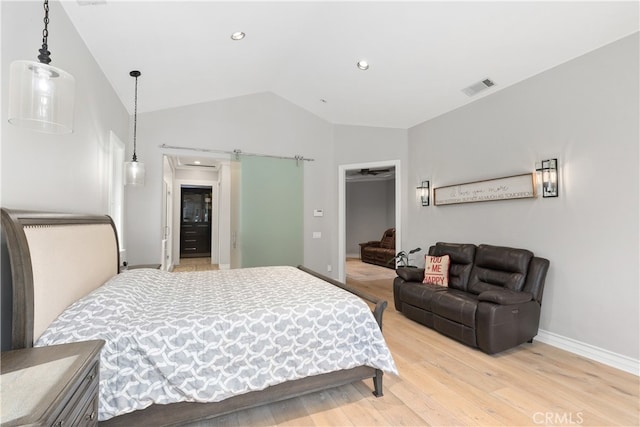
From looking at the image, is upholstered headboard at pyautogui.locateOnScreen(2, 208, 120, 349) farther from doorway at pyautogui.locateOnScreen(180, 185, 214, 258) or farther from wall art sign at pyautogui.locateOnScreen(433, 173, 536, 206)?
doorway at pyautogui.locateOnScreen(180, 185, 214, 258)

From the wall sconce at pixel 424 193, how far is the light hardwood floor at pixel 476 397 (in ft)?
8.11

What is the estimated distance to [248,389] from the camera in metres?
1.83

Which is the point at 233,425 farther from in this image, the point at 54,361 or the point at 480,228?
the point at 480,228

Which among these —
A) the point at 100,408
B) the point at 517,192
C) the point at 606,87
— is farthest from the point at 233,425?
the point at 606,87

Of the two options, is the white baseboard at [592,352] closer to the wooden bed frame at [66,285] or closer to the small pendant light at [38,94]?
the wooden bed frame at [66,285]

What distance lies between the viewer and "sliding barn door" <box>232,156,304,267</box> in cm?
508

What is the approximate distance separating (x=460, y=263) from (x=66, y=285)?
3970 mm

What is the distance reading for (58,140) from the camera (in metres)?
2.03

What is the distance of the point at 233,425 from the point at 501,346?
2538 millimetres

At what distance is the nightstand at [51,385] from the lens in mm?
863

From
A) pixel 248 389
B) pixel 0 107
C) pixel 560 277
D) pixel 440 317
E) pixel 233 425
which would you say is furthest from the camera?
pixel 440 317

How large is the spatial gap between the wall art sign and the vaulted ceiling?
3.85ft

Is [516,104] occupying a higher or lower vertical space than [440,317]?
higher

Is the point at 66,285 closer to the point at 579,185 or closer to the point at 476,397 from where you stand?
the point at 476,397
